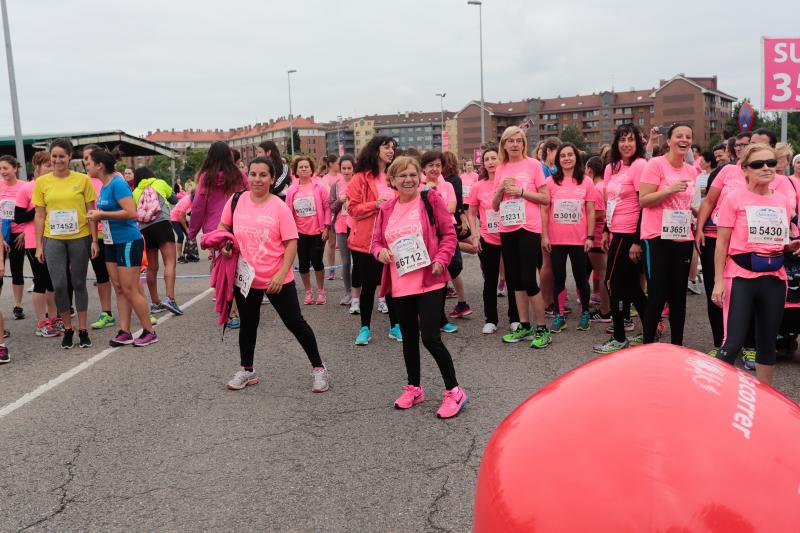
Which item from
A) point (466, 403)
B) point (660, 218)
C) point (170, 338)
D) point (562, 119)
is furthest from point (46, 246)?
point (562, 119)

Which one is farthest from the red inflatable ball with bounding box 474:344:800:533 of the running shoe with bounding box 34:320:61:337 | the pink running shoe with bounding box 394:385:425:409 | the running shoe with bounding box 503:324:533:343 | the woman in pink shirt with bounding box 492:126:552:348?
the running shoe with bounding box 34:320:61:337

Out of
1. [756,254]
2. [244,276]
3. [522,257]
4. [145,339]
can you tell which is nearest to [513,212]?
[522,257]

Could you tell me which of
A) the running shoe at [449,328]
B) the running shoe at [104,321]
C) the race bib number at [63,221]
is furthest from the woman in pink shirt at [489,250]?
the running shoe at [104,321]

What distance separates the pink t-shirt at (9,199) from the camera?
8367 millimetres

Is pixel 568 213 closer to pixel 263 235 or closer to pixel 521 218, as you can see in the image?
pixel 521 218

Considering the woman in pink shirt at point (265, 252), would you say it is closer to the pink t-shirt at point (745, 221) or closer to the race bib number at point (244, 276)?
the race bib number at point (244, 276)

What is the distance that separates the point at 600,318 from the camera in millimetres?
7824

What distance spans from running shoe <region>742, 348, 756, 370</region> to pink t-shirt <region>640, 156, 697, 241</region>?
1.12m

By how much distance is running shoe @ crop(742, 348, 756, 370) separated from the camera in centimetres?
571

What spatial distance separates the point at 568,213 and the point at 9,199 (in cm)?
666

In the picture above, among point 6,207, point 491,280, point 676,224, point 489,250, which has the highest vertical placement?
point 6,207

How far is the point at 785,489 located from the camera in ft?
5.24

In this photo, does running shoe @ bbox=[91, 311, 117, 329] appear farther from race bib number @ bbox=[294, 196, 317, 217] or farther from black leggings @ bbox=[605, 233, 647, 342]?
black leggings @ bbox=[605, 233, 647, 342]

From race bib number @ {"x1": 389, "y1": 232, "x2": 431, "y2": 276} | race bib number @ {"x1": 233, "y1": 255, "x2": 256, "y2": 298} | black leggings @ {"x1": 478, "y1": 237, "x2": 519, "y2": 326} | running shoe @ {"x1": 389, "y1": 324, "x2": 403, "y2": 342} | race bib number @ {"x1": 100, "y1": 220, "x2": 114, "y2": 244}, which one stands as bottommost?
running shoe @ {"x1": 389, "y1": 324, "x2": 403, "y2": 342}
